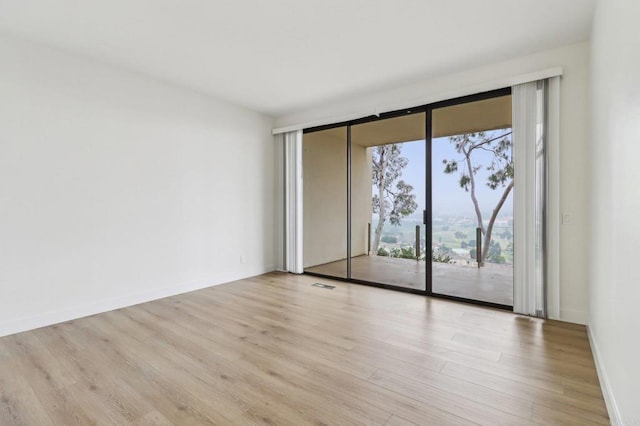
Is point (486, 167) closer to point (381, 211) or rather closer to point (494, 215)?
point (494, 215)

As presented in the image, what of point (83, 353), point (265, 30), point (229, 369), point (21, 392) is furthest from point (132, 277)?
point (265, 30)

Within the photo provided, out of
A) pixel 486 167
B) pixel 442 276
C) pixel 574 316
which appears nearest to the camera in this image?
pixel 574 316

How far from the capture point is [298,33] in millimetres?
2803

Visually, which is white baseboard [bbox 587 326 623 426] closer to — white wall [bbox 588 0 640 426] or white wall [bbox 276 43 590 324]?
white wall [bbox 588 0 640 426]

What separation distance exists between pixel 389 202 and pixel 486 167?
1.88 meters

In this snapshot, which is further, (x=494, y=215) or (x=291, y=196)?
(x=291, y=196)

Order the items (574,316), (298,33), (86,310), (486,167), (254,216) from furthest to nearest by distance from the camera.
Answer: (254,216) → (486,167) → (86,310) → (574,316) → (298,33)

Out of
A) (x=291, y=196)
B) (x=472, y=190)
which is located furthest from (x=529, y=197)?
(x=291, y=196)

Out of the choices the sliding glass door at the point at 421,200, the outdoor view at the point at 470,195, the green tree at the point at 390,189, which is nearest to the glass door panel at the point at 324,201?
the sliding glass door at the point at 421,200

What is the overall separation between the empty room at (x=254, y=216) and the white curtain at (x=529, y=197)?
20 millimetres

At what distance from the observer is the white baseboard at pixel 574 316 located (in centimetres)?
291

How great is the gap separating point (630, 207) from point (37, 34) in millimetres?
4459

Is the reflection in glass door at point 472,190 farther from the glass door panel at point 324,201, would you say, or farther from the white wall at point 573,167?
the glass door panel at point 324,201

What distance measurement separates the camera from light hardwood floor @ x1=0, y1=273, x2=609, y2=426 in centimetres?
170
